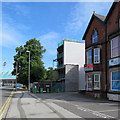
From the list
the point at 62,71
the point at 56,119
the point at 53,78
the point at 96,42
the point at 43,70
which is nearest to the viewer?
the point at 56,119

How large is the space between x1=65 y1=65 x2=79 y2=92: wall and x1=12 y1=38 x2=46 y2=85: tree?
22.8 ft

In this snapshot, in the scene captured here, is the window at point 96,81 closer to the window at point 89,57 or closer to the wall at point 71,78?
the window at point 89,57

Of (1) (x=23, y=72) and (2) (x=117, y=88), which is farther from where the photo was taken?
(1) (x=23, y=72)

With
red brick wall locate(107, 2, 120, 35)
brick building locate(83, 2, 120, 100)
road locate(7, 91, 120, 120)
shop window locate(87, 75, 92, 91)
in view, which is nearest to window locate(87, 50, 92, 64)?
brick building locate(83, 2, 120, 100)

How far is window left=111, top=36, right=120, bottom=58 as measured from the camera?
17.0m

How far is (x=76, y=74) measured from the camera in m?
35.1

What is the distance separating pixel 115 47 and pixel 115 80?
3700 millimetres

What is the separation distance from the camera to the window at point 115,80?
16656 mm

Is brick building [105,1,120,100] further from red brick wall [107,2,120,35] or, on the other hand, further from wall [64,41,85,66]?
wall [64,41,85,66]

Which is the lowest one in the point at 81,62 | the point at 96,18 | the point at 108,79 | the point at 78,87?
the point at 78,87

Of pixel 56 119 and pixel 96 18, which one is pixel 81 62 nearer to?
pixel 96 18

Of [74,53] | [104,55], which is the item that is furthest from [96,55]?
[74,53]

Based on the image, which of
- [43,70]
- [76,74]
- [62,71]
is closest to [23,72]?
[43,70]

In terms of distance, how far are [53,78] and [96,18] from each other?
16.1 m
